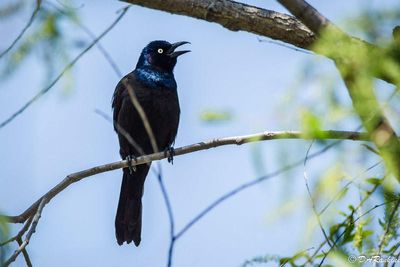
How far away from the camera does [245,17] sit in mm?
4148

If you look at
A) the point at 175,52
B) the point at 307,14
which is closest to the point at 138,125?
the point at 175,52

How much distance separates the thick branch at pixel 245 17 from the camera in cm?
413

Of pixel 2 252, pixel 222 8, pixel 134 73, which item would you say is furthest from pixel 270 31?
pixel 134 73

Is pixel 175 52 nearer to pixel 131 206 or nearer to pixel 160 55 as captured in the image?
pixel 160 55

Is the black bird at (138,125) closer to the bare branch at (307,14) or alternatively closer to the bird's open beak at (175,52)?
the bird's open beak at (175,52)

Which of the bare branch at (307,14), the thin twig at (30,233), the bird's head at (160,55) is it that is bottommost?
the thin twig at (30,233)

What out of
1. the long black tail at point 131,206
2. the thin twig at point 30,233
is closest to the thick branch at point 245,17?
the thin twig at point 30,233

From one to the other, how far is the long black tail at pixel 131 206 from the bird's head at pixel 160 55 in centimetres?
108

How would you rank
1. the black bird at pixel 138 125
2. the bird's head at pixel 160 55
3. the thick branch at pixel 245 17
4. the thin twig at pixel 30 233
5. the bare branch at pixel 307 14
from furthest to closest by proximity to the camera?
the bird's head at pixel 160 55
the black bird at pixel 138 125
the thick branch at pixel 245 17
the thin twig at pixel 30 233
the bare branch at pixel 307 14

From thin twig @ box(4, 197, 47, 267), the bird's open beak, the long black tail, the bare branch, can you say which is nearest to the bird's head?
the bird's open beak

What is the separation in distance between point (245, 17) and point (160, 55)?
2.92 m

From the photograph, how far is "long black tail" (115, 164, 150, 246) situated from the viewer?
244 inches

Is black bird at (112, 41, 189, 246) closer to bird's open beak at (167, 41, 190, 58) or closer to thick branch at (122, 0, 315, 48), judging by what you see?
bird's open beak at (167, 41, 190, 58)

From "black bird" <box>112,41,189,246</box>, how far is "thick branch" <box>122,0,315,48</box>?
1978mm
